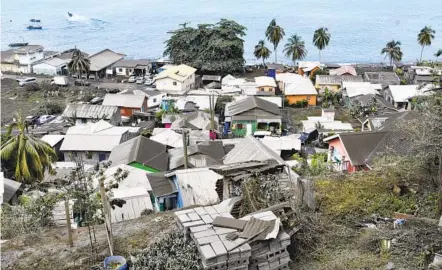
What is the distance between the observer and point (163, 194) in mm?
15812

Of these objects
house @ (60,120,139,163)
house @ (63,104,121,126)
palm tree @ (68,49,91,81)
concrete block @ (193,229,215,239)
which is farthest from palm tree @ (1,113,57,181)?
palm tree @ (68,49,91,81)

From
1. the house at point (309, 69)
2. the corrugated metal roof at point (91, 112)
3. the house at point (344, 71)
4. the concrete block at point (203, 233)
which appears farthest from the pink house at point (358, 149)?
the house at point (309, 69)

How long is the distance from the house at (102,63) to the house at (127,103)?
13.0 meters

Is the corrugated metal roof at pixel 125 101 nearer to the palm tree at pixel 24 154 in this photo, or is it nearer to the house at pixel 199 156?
the house at pixel 199 156

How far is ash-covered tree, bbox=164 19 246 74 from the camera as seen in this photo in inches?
1781

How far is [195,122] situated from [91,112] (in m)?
7.77

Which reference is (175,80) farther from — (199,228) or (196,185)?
(199,228)

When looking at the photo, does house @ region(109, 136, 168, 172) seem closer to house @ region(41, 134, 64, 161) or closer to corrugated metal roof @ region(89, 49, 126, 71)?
house @ region(41, 134, 64, 161)

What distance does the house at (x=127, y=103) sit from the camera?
1389 inches

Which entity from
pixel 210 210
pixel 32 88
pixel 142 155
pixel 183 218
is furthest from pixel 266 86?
pixel 183 218

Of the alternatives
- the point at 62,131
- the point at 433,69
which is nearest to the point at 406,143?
the point at 433,69

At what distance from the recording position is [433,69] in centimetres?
1488

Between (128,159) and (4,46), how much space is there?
57.3 meters

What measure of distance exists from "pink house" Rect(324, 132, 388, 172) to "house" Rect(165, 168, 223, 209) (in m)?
5.37
